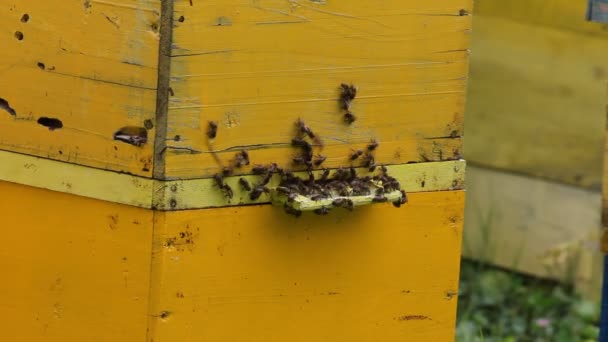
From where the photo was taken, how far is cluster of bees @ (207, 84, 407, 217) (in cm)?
267

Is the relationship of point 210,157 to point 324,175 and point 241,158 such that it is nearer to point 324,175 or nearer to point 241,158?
point 241,158

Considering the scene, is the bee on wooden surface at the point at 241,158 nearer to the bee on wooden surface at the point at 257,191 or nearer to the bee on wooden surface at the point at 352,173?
the bee on wooden surface at the point at 257,191

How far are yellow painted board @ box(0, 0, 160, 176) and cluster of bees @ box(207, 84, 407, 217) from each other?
18 cm

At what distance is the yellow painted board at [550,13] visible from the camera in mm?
4789

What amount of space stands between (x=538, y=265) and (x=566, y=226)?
0.66ft

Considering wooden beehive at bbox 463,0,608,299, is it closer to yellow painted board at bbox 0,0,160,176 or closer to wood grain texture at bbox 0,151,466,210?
wood grain texture at bbox 0,151,466,210

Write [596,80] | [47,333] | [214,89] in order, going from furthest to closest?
[596,80] < [47,333] < [214,89]

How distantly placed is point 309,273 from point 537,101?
93.6 inches

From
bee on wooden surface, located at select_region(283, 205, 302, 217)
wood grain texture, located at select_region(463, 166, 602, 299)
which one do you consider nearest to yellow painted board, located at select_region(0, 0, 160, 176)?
bee on wooden surface, located at select_region(283, 205, 302, 217)

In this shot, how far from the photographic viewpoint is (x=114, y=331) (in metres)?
2.69

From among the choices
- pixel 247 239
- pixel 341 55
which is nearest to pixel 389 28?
pixel 341 55

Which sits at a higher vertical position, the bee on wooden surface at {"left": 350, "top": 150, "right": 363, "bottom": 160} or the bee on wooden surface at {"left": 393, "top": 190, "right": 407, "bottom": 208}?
the bee on wooden surface at {"left": 350, "top": 150, "right": 363, "bottom": 160}

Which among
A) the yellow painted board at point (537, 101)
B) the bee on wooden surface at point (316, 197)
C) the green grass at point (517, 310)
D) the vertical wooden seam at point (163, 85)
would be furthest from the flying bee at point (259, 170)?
the yellow painted board at point (537, 101)

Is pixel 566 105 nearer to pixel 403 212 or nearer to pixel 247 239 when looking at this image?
pixel 403 212
